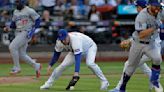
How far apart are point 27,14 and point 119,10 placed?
874 centimetres

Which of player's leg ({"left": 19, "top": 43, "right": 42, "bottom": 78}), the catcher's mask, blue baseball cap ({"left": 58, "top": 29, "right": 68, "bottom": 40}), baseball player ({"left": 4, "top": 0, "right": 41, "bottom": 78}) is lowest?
player's leg ({"left": 19, "top": 43, "right": 42, "bottom": 78})

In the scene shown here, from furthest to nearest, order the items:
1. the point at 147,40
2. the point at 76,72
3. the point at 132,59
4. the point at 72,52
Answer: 1. the point at 72,52
2. the point at 76,72
3. the point at 132,59
4. the point at 147,40

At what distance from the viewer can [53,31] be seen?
899 inches

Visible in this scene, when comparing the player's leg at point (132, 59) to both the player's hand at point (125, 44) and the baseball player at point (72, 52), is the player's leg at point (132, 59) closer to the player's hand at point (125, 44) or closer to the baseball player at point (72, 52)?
the player's hand at point (125, 44)

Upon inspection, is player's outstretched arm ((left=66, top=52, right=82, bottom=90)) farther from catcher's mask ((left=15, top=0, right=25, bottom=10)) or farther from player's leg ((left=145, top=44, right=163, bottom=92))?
catcher's mask ((left=15, top=0, right=25, bottom=10))

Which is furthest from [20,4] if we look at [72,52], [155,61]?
[155,61]

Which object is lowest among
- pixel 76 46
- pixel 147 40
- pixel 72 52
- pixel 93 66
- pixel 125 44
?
pixel 93 66

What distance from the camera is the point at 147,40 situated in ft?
33.7

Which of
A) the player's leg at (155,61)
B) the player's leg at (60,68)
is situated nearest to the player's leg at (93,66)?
the player's leg at (60,68)

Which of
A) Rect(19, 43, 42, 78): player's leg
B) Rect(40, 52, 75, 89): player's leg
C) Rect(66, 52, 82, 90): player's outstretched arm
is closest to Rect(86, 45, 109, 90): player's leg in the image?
Rect(40, 52, 75, 89): player's leg

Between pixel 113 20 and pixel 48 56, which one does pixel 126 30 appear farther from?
pixel 48 56

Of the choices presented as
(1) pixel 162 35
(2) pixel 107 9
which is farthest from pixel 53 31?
(1) pixel 162 35

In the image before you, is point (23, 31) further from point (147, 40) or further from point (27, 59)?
point (147, 40)

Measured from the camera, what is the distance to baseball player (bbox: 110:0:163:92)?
9.96 meters
